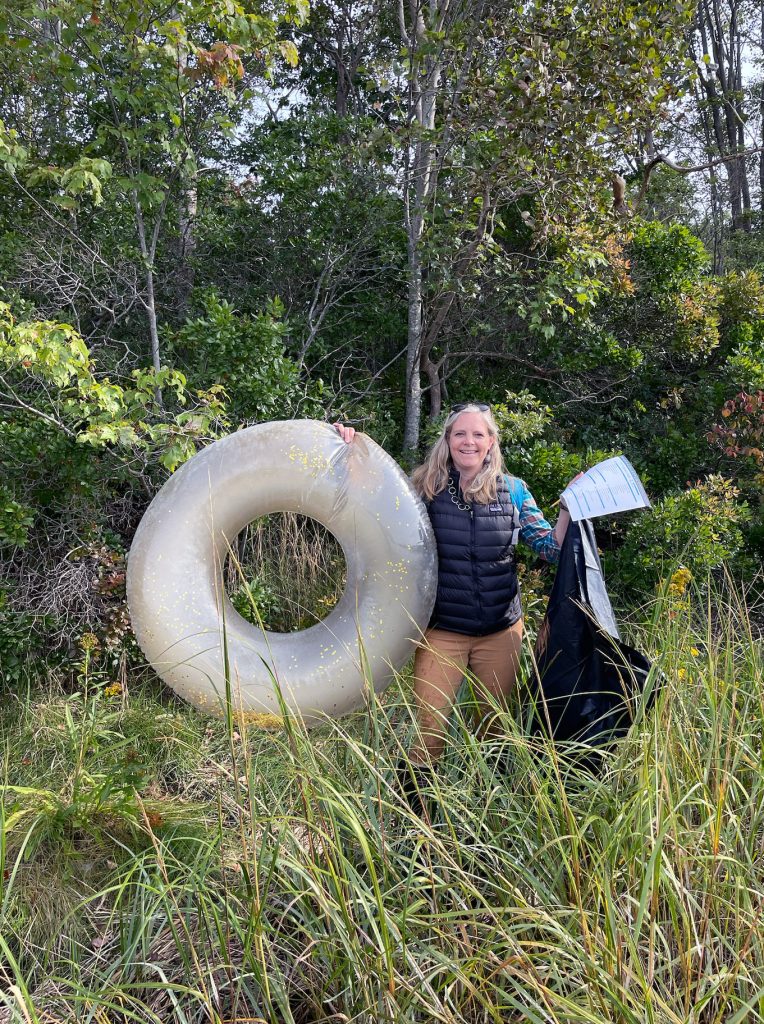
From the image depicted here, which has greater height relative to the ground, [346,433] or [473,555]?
[346,433]

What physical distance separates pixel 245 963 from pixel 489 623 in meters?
1.11

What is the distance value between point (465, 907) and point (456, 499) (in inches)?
44.7

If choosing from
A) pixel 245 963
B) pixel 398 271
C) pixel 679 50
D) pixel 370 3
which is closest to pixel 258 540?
pixel 398 271

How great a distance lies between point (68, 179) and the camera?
304cm

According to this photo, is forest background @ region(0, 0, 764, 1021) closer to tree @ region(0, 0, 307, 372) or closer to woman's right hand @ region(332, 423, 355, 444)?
tree @ region(0, 0, 307, 372)

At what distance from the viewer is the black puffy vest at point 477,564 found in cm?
228

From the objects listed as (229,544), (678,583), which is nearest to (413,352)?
(678,583)

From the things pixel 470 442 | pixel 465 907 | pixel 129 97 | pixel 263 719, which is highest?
pixel 129 97

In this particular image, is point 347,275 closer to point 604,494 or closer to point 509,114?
point 509,114

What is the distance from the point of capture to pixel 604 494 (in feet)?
7.02

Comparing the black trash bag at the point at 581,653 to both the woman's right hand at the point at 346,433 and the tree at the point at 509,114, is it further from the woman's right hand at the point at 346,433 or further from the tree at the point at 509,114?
the tree at the point at 509,114

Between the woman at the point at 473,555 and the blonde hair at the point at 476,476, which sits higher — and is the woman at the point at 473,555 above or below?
below

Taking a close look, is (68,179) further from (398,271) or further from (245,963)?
(245,963)

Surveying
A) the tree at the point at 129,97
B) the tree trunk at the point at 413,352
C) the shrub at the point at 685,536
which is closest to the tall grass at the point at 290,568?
the tree trunk at the point at 413,352
